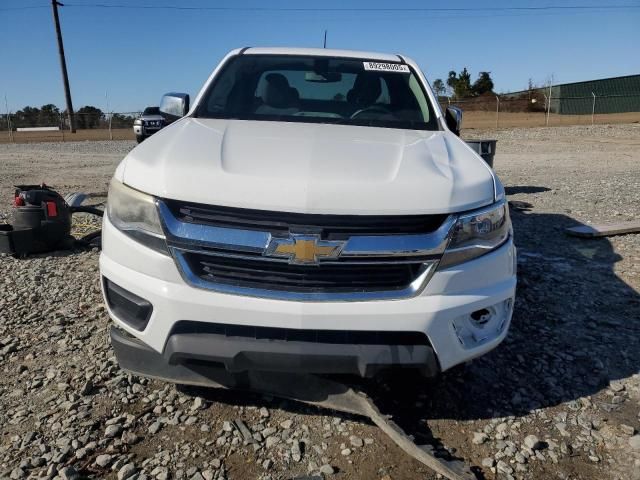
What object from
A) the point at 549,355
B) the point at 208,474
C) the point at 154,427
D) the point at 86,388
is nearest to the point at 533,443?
the point at 549,355

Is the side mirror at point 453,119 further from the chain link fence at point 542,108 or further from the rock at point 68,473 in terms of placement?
the chain link fence at point 542,108

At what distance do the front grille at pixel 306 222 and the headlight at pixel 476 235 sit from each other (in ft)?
0.48

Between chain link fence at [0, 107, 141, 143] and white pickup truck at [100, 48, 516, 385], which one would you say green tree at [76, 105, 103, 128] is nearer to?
chain link fence at [0, 107, 141, 143]

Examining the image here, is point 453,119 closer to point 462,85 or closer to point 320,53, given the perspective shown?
point 320,53

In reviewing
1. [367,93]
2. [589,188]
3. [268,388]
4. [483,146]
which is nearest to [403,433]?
[268,388]

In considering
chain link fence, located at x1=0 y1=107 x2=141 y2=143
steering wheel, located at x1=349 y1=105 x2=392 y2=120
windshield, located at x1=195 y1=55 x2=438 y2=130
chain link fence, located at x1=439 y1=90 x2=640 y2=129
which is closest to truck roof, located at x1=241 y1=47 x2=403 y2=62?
windshield, located at x1=195 y1=55 x2=438 y2=130

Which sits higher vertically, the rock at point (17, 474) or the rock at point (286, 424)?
the rock at point (17, 474)

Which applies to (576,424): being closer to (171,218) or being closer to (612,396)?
(612,396)

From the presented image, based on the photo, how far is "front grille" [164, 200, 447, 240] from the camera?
2.16 meters

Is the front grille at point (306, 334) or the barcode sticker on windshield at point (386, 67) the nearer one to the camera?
the front grille at point (306, 334)

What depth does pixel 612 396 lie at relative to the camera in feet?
9.59

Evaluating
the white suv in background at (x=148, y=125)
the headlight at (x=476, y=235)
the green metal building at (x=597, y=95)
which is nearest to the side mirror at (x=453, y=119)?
the headlight at (x=476, y=235)

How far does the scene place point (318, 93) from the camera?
398 centimetres

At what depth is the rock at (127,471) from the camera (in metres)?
2.27
